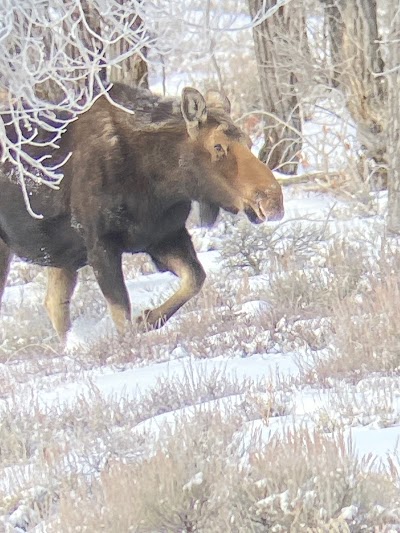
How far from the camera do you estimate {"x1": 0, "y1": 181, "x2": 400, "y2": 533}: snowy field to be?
413 centimetres

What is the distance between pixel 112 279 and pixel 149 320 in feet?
1.36

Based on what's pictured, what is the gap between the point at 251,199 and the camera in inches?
309

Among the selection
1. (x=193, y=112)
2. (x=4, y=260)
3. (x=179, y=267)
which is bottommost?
(x=179, y=267)

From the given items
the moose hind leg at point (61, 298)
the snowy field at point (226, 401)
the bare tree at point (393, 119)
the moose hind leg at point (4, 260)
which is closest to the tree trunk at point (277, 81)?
the snowy field at point (226, 401)

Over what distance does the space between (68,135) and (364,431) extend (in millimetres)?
4111

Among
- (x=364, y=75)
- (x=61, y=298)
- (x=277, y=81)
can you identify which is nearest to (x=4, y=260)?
(x=61, y=298)

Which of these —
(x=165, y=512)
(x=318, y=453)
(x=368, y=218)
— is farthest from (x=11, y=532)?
(x=368, y=218)

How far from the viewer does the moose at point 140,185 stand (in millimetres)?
8195

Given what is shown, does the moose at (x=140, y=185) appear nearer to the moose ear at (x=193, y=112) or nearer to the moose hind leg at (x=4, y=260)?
the moose ear at (x=193, y=112)

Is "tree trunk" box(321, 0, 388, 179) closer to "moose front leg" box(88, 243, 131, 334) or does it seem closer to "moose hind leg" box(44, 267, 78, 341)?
"moose hind leg" box(44, 267, 78, 341)

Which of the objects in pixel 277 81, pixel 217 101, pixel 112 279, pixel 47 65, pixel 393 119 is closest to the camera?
pixel 47 65

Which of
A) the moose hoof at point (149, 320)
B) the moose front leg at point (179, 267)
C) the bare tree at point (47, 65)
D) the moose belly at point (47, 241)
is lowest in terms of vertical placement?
the moose hoof at point (149, 320)

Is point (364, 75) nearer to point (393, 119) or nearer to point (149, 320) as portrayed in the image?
point (393, 119)

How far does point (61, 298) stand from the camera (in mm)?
9422
